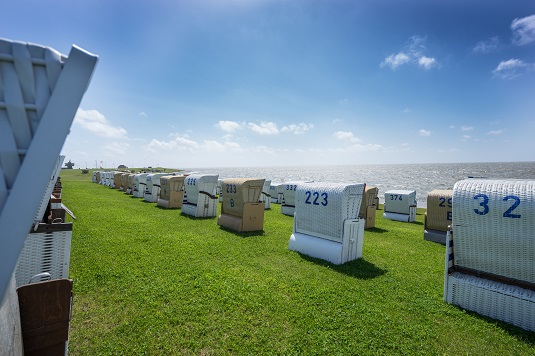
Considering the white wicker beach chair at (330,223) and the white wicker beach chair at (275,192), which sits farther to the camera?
the white wicker beach chair at (275,192)

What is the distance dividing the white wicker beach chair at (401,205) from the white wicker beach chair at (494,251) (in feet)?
56.8

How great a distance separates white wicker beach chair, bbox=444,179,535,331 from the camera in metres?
5.96

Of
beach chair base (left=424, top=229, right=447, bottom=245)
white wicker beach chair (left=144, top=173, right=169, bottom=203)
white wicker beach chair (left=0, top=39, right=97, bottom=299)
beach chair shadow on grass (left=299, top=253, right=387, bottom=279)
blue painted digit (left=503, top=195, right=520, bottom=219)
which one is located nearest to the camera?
white wicker beach chair (left=0, top=39, right=97, bottom=299)

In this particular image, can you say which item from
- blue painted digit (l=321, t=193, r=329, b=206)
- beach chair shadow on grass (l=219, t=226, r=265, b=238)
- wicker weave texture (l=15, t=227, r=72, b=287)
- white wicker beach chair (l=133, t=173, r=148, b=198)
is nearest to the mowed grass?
wicker weave texture (l=15, t=227, r=72, b=287)

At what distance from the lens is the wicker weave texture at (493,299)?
589 cm

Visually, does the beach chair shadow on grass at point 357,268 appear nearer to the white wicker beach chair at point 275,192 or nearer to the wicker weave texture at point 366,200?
the wicker weave texture at point 366,200

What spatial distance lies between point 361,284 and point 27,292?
7.64m

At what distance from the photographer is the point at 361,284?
7.86 meters

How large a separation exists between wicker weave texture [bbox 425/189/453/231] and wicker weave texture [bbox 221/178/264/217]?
399 inches

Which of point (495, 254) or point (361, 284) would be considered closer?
point (495, 254)

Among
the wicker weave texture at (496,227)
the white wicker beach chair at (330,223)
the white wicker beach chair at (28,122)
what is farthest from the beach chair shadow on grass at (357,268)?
the white wicker beach chair at (28,122)

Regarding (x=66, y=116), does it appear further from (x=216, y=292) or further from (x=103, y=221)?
(x=103, y=221)

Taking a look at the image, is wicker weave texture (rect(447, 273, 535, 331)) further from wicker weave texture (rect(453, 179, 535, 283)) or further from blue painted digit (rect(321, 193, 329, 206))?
blue painted digit (rect(321, 193, 329, 206))

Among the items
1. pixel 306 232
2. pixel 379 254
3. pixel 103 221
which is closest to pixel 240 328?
pixel 306 232
